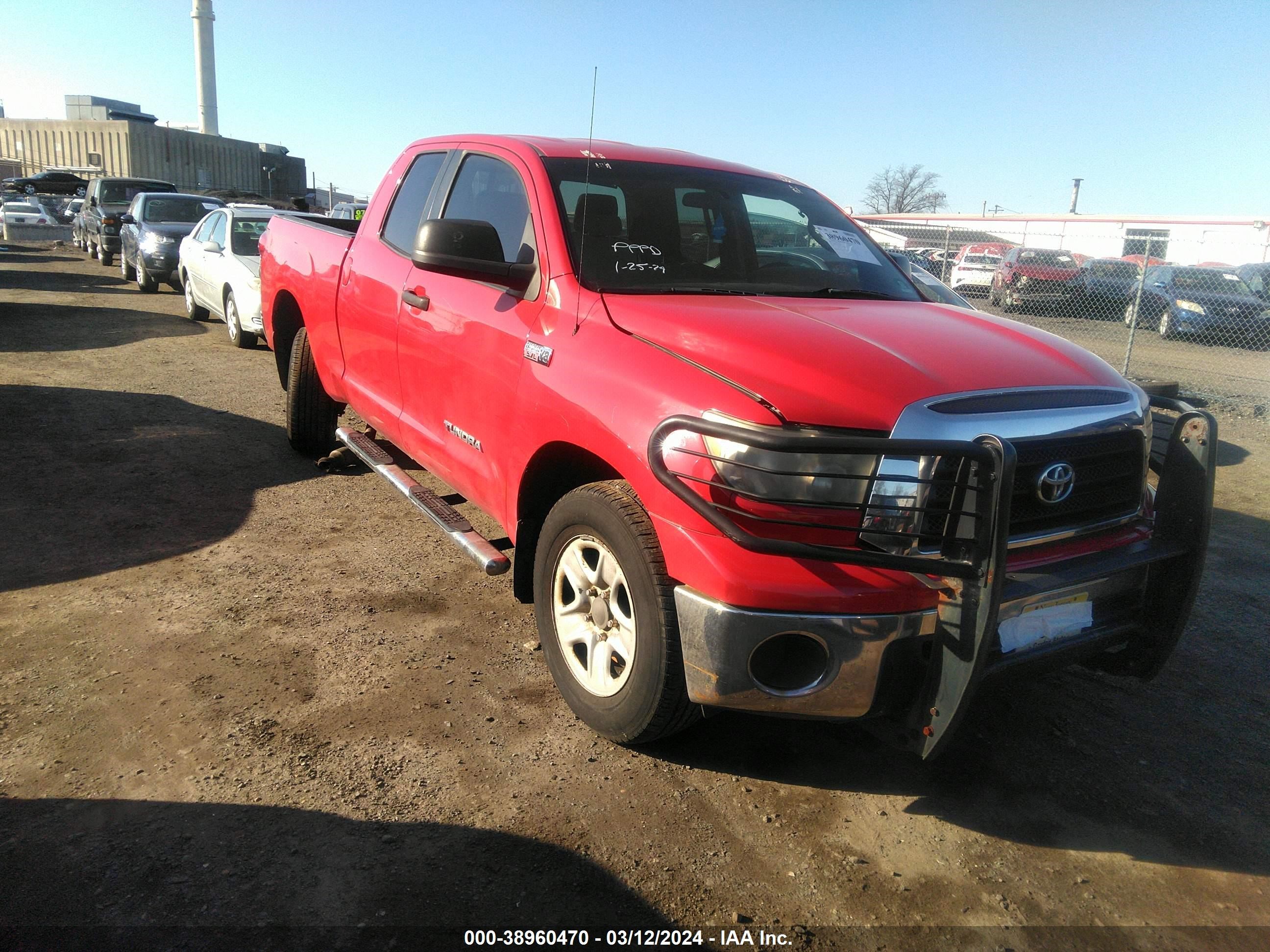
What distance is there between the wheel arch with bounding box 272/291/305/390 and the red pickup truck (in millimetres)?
2303

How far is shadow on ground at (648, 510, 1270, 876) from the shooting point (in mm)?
2799

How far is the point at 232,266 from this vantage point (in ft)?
35.1

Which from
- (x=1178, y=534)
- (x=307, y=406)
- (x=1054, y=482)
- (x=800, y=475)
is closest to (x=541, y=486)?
(x=800, y=475)

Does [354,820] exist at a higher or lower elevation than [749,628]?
lower

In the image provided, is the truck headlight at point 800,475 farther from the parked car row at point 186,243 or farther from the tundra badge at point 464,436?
the parked car row at point 186,243

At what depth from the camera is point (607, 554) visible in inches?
114

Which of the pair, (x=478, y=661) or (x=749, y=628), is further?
(x=478, y=661)

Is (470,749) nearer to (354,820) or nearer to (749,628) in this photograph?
(354,820)

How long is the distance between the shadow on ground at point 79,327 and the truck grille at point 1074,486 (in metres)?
10.5

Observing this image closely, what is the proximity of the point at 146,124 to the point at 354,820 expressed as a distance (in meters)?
87.1

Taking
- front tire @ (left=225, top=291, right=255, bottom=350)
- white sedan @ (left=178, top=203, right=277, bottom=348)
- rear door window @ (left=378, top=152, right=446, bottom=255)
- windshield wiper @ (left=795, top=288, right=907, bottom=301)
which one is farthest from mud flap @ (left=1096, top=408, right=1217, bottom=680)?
front tire @ (left=225, top=291, right=255, bottom=350)

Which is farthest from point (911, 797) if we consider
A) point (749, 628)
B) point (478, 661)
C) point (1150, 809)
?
point (478, 661)

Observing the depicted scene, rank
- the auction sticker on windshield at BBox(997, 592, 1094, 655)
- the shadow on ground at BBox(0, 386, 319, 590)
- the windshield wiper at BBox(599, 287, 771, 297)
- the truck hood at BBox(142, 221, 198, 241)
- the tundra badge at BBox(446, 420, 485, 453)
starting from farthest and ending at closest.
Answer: the truck hood at BBox(142, 221, 198, 241) → the shadow on ground at BBox(0, 386, 319, 590) → the tundra badge at BBox(446, 420, 485, 453) → the windshield wiper at BBox(599, 287, 771, 297) → the auction sticker on windshield at BBox(997, 592, 1094, 655)

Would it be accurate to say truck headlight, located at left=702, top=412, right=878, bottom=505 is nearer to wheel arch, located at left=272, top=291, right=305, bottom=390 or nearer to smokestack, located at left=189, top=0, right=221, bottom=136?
wheel arch, located at left=272, top=291, right=305, bottom=390
